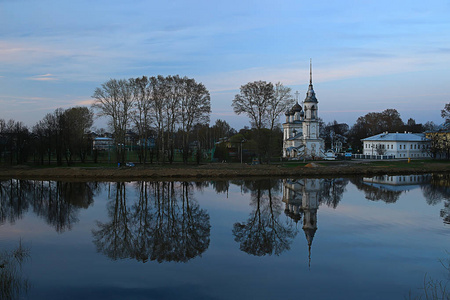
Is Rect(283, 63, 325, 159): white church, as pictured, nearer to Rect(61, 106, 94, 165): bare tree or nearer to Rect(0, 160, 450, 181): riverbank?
Rect(0, 160, 450, 181): riverbank

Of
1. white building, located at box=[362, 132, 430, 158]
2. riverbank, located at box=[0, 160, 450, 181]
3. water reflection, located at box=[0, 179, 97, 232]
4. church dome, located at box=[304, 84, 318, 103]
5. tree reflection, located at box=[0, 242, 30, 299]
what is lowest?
tree reflection, located at box=[0, 242, 30, 299]

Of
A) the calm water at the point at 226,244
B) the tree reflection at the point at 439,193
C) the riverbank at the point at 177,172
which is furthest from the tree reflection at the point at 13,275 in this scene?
the riverbank at the point at 177,172

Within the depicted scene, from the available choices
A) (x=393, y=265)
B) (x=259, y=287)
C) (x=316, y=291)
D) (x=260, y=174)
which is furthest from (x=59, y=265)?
(x=260, y=174)

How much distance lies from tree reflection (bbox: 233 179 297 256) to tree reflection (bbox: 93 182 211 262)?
1605mm

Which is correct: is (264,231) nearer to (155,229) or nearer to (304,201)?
(155,229)

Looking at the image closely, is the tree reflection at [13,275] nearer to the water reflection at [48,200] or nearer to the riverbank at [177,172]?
the water reflection at [48,200]

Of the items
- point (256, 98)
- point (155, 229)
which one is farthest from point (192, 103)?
point (155, 229)

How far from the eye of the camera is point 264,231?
58.9ft

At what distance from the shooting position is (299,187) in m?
32.2

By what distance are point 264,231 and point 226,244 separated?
3.13 meters

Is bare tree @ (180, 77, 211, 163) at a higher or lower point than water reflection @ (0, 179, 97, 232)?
higher

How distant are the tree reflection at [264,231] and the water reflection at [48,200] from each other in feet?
27.4

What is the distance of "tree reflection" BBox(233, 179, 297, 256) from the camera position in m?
15.1

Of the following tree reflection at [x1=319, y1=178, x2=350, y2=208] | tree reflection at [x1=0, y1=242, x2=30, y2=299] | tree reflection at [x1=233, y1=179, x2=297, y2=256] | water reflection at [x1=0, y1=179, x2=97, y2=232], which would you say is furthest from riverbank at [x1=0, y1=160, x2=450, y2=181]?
tree reflection at [x1=0, y1=242, x2=30, y2=299]
